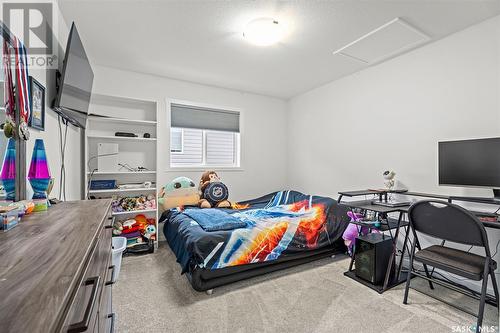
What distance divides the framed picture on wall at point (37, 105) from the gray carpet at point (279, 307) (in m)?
1.46

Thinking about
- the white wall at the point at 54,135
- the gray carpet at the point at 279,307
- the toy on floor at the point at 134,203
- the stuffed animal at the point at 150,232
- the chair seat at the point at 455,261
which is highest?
the white wall at the point at 54,135

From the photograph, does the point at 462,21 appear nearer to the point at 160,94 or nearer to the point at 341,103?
the point at 341,103

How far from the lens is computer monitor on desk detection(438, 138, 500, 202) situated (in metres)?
1.90

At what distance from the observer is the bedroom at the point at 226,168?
121cm

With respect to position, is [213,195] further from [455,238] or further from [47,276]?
[47,276]

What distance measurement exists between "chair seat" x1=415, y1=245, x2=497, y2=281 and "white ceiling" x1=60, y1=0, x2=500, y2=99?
203 centimetres

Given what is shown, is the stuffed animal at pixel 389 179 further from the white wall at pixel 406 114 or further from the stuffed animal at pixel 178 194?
the stuffed animal at pixel 178 194

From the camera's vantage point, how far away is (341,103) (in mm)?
3518

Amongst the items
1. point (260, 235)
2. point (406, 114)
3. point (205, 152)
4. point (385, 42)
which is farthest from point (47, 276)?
point (205, 152)

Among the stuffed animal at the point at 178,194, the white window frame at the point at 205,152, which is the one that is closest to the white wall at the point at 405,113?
the white window frame at the point at 205,152

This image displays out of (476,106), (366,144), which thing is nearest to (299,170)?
(366,144)

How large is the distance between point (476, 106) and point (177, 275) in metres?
3.35

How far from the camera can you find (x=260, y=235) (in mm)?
2316

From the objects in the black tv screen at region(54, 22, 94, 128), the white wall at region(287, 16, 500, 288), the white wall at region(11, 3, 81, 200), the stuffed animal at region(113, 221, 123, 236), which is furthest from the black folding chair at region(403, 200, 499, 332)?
the stuffed animal at region(113, 221, 123, 236)
